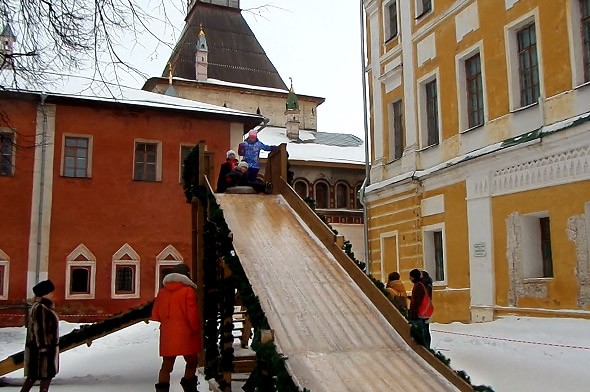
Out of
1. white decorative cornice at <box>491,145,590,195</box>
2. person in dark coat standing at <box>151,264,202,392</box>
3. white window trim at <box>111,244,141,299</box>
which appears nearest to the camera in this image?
person in dark coat standing at <box>151,264,202,392</box>

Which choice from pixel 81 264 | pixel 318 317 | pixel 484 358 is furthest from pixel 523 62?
pixel 81 264

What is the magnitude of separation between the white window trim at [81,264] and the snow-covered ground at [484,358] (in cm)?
526

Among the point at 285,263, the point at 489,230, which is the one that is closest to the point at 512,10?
the point at 489,230

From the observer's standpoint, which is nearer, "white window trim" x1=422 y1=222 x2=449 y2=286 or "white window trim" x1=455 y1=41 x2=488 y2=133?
"white window trim" x1=455 y1=41 x2=488 y2=133

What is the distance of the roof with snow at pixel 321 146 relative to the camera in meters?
31.1

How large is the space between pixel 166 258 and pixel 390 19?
10.1 metres

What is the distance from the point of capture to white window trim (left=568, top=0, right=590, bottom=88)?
11359mm

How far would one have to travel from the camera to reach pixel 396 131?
18.4 m

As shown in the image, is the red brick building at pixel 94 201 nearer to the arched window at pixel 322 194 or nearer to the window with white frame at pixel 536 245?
the arched window at pixel 322 194

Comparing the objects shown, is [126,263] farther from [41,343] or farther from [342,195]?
[342,195]

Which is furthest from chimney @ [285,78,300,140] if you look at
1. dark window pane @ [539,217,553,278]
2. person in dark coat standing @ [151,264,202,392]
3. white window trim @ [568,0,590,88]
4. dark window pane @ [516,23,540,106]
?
person in dark coat standing @ [151,264,202,392]

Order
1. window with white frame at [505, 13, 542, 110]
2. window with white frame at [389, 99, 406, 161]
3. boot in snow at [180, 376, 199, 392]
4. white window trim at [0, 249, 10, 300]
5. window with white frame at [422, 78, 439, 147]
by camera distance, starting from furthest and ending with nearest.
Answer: white window trim at [0, 249, 10, 300] → window with white frame at [389, 99, 406, 161] → window with white frame at [422, 78, 439, 147] → window with white frame at [505, 13, 542, 110] → boot in snow at [180, 376, 199, 392]

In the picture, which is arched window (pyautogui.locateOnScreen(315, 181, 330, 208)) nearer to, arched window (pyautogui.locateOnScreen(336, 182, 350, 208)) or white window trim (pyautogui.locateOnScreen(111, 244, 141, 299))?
arched window (pyautogui.locateOnScreen(336, 182, 350, 208))

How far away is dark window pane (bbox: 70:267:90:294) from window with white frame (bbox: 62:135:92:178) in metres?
2.95
